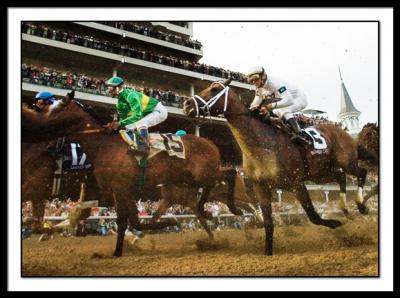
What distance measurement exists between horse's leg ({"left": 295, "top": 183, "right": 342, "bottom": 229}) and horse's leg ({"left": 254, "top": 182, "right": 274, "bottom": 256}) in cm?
40

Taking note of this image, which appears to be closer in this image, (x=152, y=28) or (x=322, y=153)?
(x=322, y=153)

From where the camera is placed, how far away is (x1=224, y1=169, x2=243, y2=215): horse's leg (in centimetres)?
600

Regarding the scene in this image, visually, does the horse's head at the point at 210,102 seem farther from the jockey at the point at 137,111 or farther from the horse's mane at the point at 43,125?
the horse's mane at the point at 43,125

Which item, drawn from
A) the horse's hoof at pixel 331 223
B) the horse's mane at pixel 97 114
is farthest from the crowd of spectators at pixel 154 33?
the horse's hoof at pixel 331 223

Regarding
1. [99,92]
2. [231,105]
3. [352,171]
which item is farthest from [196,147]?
[352,171]

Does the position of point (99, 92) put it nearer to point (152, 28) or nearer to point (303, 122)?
point (152, 28)

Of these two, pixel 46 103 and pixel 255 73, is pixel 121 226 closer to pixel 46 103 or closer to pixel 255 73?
pixel 46 103

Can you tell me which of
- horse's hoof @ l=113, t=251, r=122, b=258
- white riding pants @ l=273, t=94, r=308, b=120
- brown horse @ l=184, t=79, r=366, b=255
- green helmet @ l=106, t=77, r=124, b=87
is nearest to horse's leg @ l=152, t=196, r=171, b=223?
horse's hoof @ l=113, t=251, r=122, b=258

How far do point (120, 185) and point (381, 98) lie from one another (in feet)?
12.2

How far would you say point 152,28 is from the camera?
6.91 m

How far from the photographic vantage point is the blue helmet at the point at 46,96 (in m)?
5.80

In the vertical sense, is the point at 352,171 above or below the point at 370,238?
above

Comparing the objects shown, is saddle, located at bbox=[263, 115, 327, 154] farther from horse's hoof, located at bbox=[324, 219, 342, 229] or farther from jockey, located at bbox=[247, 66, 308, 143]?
horse's hoof, located at bbox=[324, 219, 342, 229]

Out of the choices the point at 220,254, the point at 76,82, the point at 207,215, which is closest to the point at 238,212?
the point at 207,215
